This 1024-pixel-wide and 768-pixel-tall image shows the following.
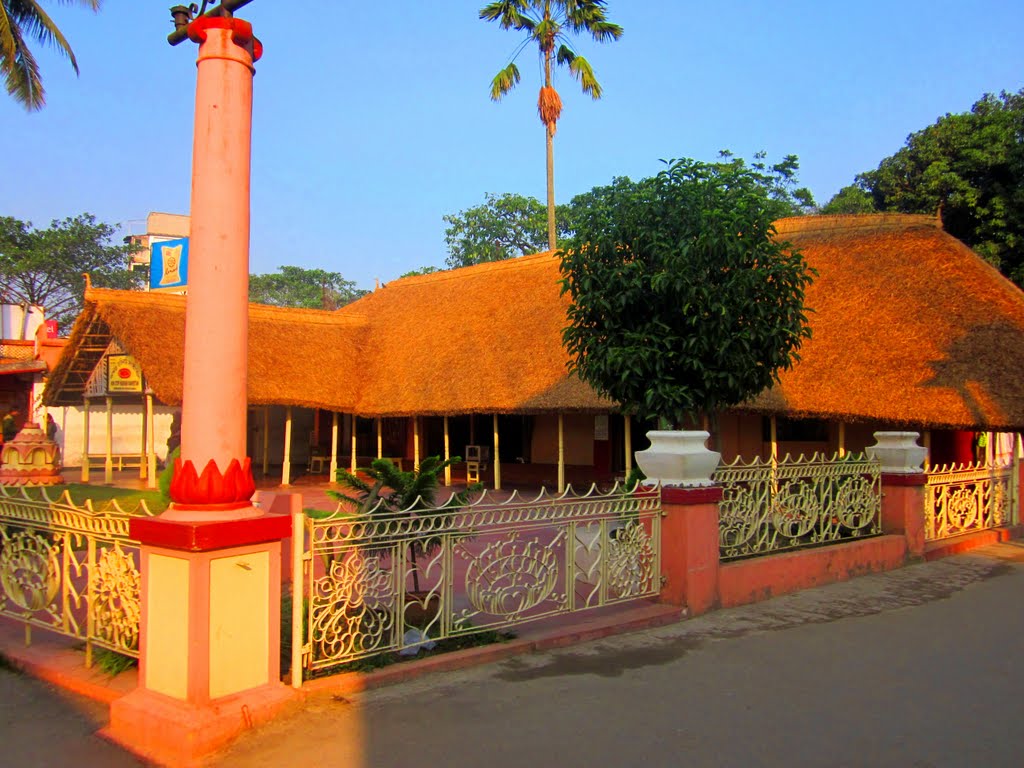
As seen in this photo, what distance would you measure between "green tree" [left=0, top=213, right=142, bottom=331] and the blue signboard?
45.2ft

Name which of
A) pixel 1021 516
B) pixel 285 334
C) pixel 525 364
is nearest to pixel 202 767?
pixel 1021 516

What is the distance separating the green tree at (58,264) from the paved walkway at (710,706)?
139 ft

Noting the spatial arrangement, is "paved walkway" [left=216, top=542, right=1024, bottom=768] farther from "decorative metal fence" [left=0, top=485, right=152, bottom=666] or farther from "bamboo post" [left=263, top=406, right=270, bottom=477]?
"bamboo post" [left=263, top=406, right=270, bottom=477]

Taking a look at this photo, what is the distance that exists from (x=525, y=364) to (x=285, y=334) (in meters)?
6.81

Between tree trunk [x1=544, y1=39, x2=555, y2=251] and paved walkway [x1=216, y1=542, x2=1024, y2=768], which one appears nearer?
paved walkway [x1=216, y1=542, x2=1024, y2=768]

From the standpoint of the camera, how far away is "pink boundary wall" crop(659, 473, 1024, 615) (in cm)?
680

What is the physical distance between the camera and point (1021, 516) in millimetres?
12203

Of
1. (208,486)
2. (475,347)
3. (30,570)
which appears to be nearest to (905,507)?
(208,486)

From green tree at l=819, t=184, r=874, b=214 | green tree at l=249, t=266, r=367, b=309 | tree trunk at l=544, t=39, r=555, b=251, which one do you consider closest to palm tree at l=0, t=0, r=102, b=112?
tree trunk at l=544, t=39, r=555, b=251

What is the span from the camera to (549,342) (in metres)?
19.2

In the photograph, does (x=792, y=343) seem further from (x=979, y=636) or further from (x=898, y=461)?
(x=979, y=636)

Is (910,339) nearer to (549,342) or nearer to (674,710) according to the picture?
(549,342)

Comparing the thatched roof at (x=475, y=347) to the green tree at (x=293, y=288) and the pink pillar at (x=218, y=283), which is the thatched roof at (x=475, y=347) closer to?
the pink pillar at (x=218, y=283)

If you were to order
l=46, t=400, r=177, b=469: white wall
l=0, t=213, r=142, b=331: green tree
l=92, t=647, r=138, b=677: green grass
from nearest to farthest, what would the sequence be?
l=92, t=647, r=138, b=677: green grass
l=46, t=400, r=177, b=469: white wall
l=0, t=213, r=142, b=331: green tree
